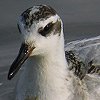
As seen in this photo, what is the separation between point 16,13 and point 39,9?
12.3 ft

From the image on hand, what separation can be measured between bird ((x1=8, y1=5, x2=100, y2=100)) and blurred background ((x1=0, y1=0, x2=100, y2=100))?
224 cm

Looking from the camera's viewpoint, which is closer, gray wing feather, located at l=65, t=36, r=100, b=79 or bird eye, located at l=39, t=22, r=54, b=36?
bird eye, located at l=39, t=22, r=54, b=36

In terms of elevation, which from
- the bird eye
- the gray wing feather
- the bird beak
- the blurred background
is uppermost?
the bird eye

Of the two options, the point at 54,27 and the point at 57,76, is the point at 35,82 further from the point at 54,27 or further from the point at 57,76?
the point at 54,27

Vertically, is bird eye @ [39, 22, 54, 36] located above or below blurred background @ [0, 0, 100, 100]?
above

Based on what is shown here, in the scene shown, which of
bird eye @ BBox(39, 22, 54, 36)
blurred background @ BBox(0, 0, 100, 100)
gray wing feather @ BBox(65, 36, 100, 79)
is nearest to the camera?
bird eye @ BBox(39, 22, 54, 36)

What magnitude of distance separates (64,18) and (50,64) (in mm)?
3551

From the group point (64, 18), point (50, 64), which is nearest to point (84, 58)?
point (50, 64)

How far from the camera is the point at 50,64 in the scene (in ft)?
17.9

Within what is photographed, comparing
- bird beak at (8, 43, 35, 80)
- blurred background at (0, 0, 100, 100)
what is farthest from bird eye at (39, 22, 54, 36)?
blurred background at (0, 0, 100, 100)

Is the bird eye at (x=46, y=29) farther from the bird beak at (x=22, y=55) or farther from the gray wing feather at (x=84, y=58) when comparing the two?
the gray wing feather at (x=84, y=58)

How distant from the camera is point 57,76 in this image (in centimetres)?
557

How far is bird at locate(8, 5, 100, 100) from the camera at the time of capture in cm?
495

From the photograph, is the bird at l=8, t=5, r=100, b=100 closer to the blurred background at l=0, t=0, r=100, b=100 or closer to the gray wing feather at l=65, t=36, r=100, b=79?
the gray wing feather at l=65, t=36, r=100, b=79
